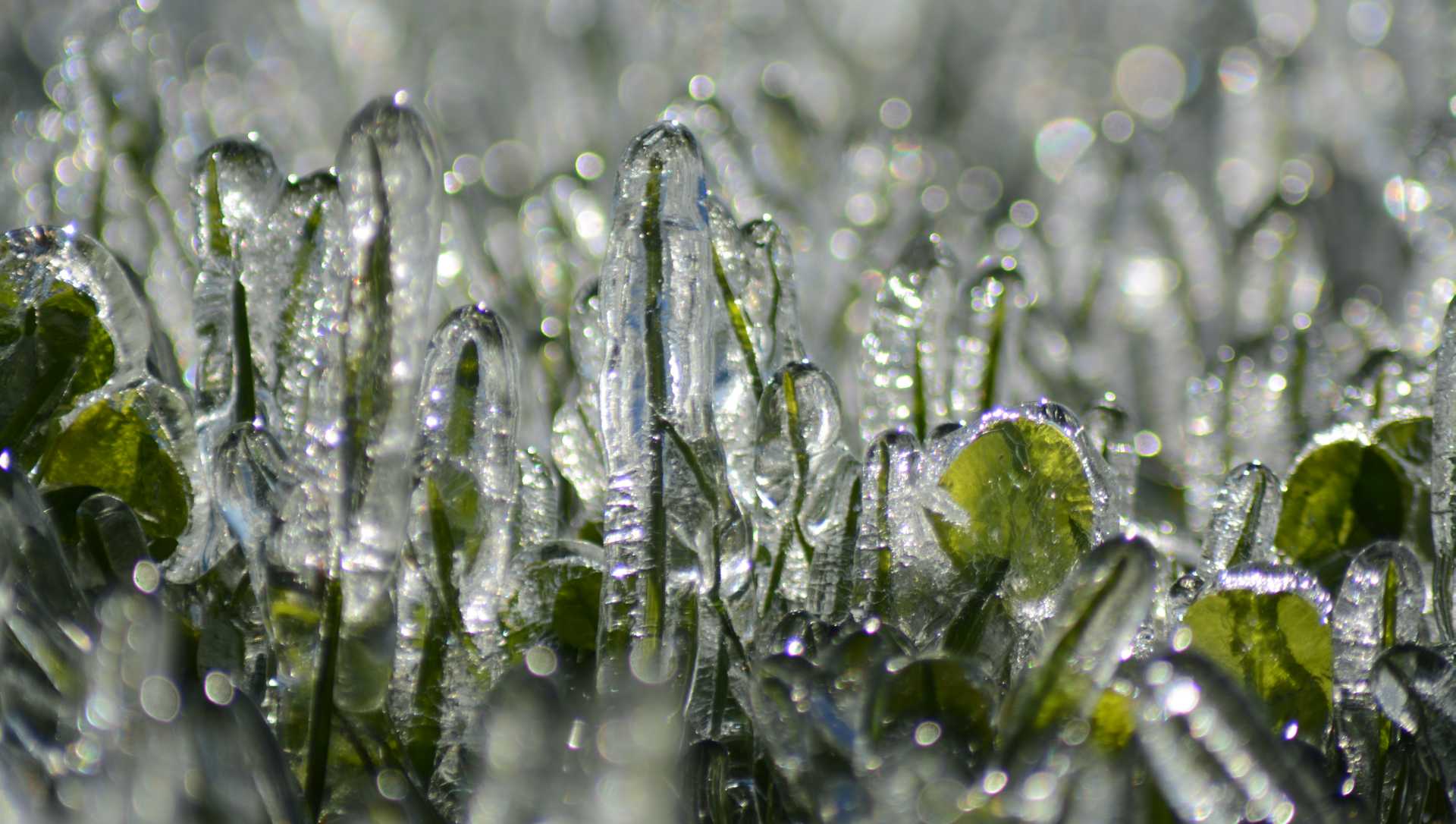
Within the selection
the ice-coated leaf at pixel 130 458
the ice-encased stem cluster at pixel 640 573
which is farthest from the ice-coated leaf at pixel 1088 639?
the ice-coated leaf at pixel 130 458

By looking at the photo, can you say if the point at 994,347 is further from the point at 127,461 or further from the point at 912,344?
the point at 127,461

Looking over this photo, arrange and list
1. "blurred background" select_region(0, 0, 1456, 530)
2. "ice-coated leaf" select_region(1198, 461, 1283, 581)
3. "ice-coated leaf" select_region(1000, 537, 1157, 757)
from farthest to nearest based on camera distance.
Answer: "blurred background" select_region(0, 0, 1456, 530)
"ice-coated leaf" select_region(1198, 461, 1283, 581)
"ice-coated leaf" select_region(1000, 537, 1157, 757)

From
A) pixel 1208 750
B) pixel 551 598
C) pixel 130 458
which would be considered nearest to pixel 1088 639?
pixel 1208 750

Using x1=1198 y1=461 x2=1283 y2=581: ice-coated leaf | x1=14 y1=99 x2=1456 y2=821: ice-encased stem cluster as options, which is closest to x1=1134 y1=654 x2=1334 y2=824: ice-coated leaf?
x1=14 y1=99 x2=1456 y2=821: ice-encased stem cluster

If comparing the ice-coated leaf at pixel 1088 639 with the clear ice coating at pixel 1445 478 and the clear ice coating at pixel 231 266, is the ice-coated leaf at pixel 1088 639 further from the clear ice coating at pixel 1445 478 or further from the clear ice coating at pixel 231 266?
the clear ice coating at pixel 231 266

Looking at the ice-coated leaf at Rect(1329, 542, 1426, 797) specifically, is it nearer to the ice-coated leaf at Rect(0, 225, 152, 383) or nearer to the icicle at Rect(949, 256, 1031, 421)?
the icicle at Rect(949, 256, 1031, 421)
